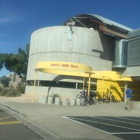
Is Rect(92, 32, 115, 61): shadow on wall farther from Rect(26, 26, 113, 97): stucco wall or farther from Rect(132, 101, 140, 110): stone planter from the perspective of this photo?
Rect(132, 101, 140, 110): stone planter

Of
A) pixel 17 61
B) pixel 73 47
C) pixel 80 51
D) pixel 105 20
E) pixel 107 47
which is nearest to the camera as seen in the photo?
pixel 73 47

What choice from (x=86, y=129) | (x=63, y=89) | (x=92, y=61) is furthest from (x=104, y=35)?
(x=86, y=129)

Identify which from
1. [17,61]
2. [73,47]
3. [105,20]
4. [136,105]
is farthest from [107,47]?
[17,61]

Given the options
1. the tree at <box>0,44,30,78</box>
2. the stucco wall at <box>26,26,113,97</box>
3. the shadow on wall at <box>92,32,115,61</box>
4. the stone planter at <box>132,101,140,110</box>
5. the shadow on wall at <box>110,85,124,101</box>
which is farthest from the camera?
the tree at <box>0,44,30,78</box>

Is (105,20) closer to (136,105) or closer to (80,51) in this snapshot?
(80,51)

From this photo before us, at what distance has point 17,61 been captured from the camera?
175 ft

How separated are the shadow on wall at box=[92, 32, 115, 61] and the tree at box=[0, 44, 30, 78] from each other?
28.1 metres

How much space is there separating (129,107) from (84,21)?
22031 mm

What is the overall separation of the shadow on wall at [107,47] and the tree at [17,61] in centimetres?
2808

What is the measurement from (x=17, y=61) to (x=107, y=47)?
2993cm

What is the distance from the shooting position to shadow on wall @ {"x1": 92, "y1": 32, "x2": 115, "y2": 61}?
93.5ft

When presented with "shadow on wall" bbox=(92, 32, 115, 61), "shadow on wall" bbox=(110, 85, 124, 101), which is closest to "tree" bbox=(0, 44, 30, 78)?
"shadow on wall" bbox=(92, 32, 115, 61)

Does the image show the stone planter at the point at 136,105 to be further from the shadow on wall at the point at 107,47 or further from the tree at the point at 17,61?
the tree at the point at 17,61

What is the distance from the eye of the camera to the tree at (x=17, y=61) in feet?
172
